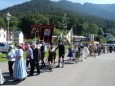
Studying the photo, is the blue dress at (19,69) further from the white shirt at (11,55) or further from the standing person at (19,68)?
the white shirt at (11,55)

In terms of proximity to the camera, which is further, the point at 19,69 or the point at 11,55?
the point at 11,55

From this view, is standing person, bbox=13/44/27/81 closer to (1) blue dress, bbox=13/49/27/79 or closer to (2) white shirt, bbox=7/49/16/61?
(1) blue dress, bbox=13/49/27/79

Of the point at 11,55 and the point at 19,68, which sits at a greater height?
the point at 11,55

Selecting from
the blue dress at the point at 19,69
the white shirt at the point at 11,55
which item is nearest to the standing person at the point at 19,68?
the blue dress at the point at 19,69

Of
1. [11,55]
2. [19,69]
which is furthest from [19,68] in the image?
[11,55]

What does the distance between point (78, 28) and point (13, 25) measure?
42.3 meters

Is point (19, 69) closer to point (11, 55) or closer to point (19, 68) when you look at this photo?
point (19, 68)

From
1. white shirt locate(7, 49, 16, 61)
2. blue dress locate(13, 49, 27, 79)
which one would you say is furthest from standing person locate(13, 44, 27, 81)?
white shirt locate(7, 49, 16, 61)

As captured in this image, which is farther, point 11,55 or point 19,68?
point 11,55

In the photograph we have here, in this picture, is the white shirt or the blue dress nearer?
the blue dress

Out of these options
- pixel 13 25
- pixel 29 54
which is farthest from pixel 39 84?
pixel 13 25

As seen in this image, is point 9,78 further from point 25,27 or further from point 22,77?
point 25,27

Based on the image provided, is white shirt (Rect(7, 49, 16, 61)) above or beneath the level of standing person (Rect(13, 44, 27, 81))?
above

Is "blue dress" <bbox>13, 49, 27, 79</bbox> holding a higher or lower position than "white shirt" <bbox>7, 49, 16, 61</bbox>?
lower
